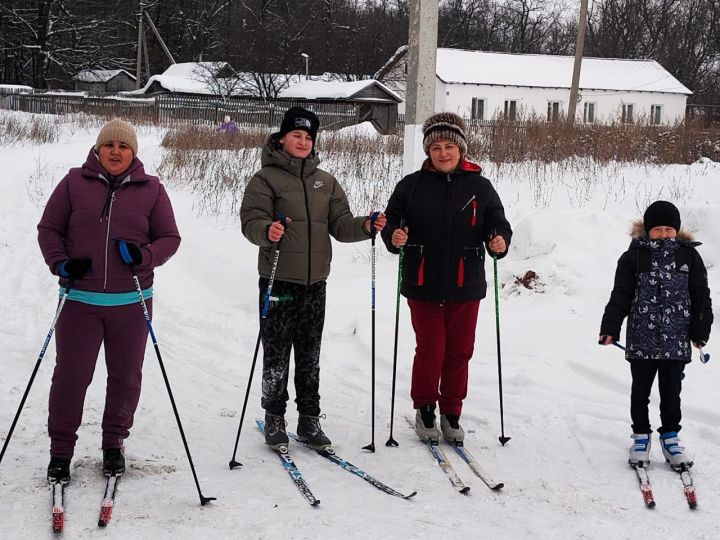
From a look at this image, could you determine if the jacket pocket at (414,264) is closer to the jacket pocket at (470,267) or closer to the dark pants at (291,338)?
the jacket pocket at (470,267)

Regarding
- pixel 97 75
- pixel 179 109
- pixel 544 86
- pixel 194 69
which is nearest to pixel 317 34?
pixel 194 69

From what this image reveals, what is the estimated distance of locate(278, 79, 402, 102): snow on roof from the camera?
1524 inches

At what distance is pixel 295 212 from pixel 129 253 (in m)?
0.97

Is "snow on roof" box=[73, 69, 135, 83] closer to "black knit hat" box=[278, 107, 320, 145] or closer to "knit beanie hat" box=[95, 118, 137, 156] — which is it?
"black knit hat" box=[278, 107, 320, 145]

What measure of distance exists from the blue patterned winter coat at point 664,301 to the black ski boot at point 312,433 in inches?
63.1

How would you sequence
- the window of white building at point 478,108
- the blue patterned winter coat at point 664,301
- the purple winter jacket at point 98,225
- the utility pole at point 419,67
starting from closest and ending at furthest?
the purple winter jacket at point 98,225 → the blue patterned winter coat at point 664,301 → the utility pole at point 419,67 → the window of white building at point 478,108

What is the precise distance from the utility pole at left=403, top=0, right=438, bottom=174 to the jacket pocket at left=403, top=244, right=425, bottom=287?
109 inches

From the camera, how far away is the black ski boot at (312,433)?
424cm

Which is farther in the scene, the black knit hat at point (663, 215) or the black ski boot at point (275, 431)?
the black ski boot at point (275, 431)

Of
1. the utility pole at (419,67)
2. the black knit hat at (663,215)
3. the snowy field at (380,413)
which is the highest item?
the utility pole at (419,67)

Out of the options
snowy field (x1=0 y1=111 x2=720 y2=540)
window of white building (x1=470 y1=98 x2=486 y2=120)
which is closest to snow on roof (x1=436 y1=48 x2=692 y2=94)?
window of white building (x1=470 y1=98 x2=486 y2=120)

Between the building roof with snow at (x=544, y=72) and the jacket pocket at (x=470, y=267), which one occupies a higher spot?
the building roof with snow at (x=544, y=72)

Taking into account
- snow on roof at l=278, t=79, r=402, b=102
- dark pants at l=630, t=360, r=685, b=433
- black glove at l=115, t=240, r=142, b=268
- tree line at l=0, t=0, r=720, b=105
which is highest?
tree line at l=0, t=0, r=720, b=105

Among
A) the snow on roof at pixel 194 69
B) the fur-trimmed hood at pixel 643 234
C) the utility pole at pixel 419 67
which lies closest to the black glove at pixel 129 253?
the fur-trimmed hood at pixel 643 234
